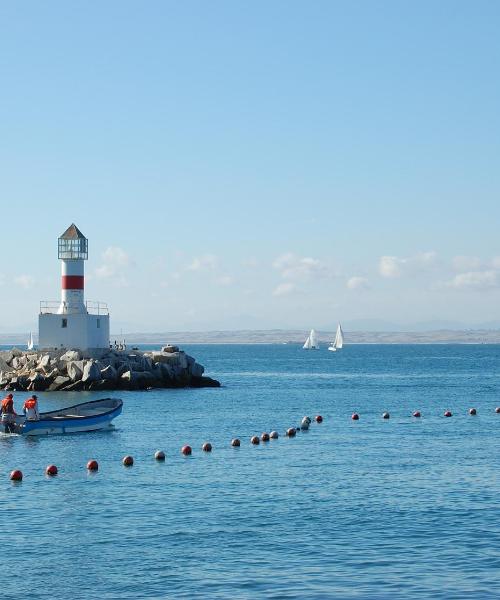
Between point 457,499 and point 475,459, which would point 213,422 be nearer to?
point 475,459

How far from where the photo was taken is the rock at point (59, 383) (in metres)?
90.2

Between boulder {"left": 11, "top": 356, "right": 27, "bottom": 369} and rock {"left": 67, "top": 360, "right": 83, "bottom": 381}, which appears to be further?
boulder {"left": 11, "top": 356, "right": 27, "bottom": 369}

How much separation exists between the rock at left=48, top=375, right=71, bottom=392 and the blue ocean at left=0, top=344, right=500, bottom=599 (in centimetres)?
2793

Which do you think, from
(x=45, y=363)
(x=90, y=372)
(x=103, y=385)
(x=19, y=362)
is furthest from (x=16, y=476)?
(x=19, y=362)

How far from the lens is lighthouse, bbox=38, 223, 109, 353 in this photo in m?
95.1

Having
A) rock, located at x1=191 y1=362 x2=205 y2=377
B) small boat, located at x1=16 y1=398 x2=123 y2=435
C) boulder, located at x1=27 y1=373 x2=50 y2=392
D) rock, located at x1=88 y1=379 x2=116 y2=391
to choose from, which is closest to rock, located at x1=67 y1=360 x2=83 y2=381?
rock, located at x1=88 y1=379 x2=116 y2=391

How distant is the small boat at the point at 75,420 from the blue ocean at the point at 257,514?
2.62 feet

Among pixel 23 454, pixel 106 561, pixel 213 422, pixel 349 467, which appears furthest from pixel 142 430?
pixel 106 561

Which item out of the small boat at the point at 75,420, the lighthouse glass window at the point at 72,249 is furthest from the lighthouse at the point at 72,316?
the small boat at the point at 75,420

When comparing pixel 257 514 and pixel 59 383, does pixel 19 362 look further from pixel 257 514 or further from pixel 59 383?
pixel 257 514

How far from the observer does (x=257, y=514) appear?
33.2 m

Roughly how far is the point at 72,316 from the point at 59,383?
740cm

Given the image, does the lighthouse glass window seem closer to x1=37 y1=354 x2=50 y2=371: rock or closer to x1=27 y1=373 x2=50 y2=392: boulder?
x1=37 y1=354 x2=50 y2=371: rock

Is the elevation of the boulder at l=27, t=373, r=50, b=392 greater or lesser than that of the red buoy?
greater
